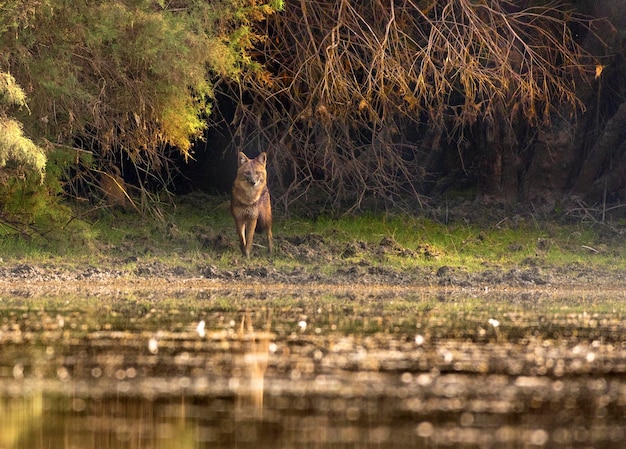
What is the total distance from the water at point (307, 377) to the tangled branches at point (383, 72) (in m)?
6.05

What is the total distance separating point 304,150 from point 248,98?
143cm

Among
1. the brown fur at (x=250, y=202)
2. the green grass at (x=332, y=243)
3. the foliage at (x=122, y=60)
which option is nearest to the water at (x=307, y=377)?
the foliage at (x=122, y=60)

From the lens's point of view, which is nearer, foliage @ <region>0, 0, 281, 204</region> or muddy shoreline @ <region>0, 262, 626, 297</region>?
muddy shoreline @ <region>0, 262, 626, 297</region>

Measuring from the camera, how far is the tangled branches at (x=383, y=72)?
1672cm

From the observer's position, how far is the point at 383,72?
16641 millimetres

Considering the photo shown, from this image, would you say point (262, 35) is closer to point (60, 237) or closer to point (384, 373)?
point (60, 237)

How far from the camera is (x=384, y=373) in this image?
7.10m

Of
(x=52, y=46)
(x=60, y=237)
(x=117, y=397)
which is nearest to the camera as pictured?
(x=117, y=397)

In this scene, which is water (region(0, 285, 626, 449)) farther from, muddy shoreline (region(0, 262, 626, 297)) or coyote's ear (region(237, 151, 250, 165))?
coyote's ear (region(237, 151, 250, 165))

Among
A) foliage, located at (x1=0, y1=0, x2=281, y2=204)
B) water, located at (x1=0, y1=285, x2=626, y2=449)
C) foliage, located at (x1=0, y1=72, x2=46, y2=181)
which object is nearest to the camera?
water, located at (x1=0, y1=285, x2=626, y2=449)

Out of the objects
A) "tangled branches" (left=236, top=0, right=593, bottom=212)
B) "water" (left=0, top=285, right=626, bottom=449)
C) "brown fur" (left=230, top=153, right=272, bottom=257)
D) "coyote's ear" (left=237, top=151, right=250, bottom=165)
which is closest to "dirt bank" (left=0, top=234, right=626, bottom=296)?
"brown fur" (left=230, top=153, right=272, bottom=257)

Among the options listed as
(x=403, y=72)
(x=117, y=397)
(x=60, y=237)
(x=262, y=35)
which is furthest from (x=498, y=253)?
(x=117, y=397)

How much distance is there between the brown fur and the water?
513cm

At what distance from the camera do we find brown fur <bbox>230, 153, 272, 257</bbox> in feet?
53.8
